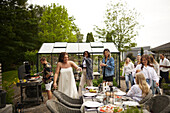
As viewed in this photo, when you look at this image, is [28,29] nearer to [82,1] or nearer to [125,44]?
[125,44]

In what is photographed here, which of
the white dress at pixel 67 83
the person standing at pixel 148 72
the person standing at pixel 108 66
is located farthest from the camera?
the person standing at pixel 108 66

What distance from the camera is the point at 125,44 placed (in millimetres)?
23094

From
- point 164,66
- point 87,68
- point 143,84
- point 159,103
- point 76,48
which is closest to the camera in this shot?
point 159,103

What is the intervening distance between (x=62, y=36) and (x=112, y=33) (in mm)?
7325

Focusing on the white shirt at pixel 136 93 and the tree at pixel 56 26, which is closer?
the white shirt at pixel 136 93

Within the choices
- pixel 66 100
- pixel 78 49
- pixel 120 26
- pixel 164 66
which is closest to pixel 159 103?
pixel 66 100

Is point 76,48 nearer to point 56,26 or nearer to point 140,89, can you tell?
point 140,89

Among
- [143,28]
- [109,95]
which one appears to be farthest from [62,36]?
[109,95]

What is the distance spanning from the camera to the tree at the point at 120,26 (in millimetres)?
23064

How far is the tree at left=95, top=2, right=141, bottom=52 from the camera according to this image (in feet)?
75.7

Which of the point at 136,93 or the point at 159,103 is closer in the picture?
the point at 159,103

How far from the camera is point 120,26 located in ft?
76.4

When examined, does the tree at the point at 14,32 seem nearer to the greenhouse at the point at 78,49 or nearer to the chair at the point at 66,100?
the greenhouse at the point at 78,49

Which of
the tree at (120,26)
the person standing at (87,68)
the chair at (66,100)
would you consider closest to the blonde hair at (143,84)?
the chair at (66,100)
